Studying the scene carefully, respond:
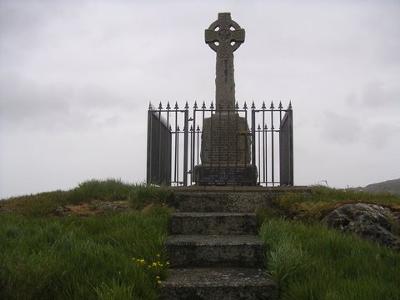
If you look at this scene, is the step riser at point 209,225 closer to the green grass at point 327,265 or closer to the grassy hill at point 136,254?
the grassy hill at point 136,254

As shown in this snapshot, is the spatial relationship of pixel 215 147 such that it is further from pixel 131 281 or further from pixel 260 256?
pixel 131 281

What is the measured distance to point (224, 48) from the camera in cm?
1149

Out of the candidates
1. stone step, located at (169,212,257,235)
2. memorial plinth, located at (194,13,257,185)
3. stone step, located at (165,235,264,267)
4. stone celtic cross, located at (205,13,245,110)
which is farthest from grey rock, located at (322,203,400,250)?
stone celtic cross, located at (205,13,245,110)

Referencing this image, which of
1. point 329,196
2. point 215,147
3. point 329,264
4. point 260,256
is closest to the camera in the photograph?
point 329,264

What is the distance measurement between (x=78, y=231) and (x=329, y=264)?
2712 millimetres

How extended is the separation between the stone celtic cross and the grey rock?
5615 millimetres

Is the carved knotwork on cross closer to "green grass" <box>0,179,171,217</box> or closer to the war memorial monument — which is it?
the war memorial monument

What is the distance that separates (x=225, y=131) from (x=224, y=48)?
2.18m

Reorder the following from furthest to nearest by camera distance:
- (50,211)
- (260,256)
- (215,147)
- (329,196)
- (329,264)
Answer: (215,147) → (329,196) → (50,211) → (260,256) → (329,264)

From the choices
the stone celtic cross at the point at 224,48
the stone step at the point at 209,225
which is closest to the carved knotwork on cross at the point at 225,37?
the stone celtic cross at the point at 224,48

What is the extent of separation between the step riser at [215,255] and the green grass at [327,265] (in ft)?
0.74

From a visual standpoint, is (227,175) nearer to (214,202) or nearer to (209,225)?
(214,202)

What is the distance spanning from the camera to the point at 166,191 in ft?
23.4

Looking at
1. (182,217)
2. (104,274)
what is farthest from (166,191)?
(104,274)
